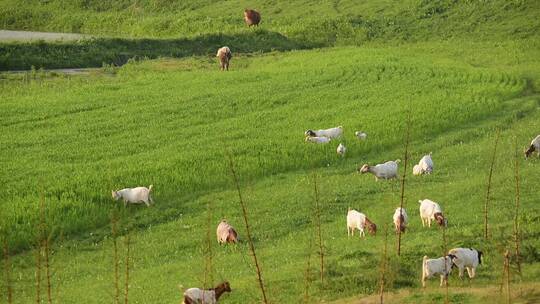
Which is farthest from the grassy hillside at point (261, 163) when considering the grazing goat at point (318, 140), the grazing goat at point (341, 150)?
the grazing goat at point (318, 140)

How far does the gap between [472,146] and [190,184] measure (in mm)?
8201

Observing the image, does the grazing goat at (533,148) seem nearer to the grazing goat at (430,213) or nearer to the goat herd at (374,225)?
the goat herd at (374,225)

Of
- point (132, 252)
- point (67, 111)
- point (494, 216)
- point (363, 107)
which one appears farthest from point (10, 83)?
point (494, 216)

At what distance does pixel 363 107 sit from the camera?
32.2 meters

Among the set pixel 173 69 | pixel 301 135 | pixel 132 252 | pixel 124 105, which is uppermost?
pixel 173 69

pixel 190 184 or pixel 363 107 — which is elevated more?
pixel 363 107

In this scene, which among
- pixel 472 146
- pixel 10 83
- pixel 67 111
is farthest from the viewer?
pixel 10 83

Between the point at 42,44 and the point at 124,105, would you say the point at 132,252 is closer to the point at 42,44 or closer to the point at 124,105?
the point at 124,105

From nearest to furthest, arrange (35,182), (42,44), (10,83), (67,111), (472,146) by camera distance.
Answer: (35,182) → (472,146) → (67,111) → (10,83) → (42,44)

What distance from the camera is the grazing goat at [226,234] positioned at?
19019 millimetres

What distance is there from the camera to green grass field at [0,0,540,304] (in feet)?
54.0

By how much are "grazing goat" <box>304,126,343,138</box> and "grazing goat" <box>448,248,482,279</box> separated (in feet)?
39.2

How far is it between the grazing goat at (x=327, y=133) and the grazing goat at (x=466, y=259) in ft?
39.2

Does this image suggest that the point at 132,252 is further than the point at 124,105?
No
